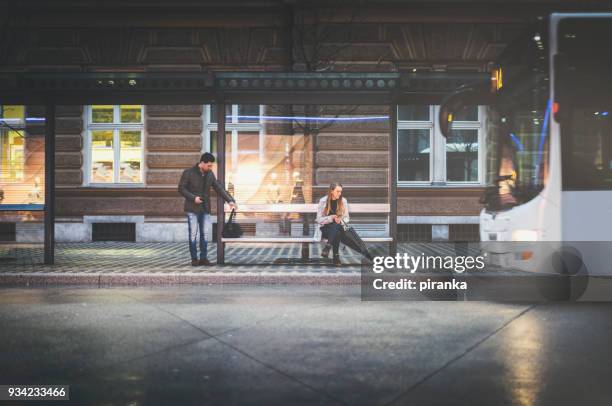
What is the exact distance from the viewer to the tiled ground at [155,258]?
9086 mm

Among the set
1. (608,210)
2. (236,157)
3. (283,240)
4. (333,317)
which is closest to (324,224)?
(283,240)

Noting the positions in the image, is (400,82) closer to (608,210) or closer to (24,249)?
(608,210)

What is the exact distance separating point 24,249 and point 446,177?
10.5 m

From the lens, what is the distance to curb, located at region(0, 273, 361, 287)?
8.38 m

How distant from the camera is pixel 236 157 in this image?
1083 centimetres

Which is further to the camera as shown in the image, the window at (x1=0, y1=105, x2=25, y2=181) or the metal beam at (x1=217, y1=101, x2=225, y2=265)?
the window at (x1=0, y1=105, x2=25, y2=181)

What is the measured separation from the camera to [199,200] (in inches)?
373

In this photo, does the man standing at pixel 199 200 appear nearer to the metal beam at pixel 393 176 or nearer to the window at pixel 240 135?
the window at pixel 240 135

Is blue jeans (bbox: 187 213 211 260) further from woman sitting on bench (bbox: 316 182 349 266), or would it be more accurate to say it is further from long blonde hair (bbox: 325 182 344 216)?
long blonde hair (bbox: 325 182 344 216)

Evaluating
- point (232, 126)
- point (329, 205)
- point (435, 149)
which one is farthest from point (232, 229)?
point (435, 149)

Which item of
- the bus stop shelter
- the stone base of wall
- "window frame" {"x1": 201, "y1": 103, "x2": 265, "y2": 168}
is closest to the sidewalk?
the bus stop shelter

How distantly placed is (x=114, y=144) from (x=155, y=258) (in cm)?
565

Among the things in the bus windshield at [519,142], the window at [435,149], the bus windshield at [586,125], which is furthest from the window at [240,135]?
the bus windshield at [586,125]

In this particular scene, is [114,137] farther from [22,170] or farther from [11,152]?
[22,170]
